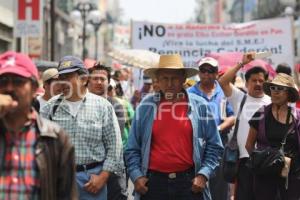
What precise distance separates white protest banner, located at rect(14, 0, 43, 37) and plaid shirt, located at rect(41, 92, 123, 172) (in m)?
7.64

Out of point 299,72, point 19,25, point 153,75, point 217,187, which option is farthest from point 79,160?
point 19,25

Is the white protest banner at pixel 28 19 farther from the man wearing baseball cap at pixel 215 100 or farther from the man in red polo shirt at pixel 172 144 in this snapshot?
the man in red polo shirt at pixel 172 144

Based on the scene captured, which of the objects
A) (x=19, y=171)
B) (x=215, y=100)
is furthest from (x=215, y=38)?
(x=19, y=171)

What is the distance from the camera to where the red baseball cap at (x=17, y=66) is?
3.55 m

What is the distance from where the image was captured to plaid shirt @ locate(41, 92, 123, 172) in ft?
17.5

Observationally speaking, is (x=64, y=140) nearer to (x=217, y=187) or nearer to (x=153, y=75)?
(x=153, y=75)

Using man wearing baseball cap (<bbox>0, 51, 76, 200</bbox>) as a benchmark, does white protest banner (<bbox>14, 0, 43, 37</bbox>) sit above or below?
above

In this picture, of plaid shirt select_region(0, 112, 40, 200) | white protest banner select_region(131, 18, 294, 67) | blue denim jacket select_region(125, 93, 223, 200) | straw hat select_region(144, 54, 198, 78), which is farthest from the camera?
white protest banner select_region(131, 18, 294, 67)

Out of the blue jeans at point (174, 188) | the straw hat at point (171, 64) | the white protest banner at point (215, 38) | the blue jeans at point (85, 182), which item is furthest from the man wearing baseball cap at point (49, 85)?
the white protest banner at point (215, 38)

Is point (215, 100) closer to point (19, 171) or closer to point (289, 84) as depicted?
point (289, 84)

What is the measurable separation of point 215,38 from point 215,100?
22.8 ft

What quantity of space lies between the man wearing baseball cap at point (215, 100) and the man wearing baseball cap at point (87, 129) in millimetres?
2106

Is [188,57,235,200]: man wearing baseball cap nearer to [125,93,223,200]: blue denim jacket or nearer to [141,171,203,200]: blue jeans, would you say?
[125,93,223,200]: blue denim jacket

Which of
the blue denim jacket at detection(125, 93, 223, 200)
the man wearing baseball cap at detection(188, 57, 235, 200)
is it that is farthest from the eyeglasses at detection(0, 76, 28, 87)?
the man wearing baseball cap at detection(188, 57, 235, 200)
